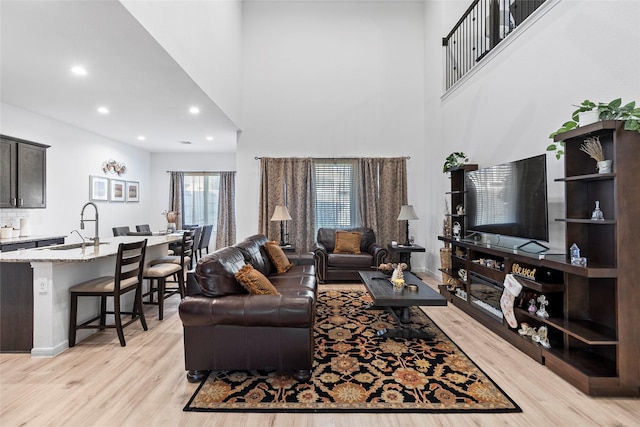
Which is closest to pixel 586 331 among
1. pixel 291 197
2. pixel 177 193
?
pixel 291 197

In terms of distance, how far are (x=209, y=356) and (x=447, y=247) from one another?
405 centimetres

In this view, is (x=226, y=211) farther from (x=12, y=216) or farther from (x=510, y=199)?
(x=510, y=199)

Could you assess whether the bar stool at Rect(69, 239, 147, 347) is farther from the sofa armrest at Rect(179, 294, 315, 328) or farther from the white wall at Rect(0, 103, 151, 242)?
the white wall at Rect(0, 103, 151, 242)

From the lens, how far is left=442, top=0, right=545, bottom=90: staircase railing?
4129 mm

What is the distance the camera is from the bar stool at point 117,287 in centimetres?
294

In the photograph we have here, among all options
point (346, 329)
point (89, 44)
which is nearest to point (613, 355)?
point (346, 329)

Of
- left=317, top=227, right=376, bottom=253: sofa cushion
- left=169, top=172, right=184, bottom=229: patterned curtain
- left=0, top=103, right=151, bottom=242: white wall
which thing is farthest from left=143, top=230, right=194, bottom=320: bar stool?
left=169, top=172, right=184, bottom=229: patterned curtain

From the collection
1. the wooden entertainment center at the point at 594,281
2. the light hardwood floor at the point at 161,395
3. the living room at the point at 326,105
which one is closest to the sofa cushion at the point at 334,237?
the living room at the point at 326,105

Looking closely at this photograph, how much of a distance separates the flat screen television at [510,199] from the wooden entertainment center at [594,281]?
0.34 m

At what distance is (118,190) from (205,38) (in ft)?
15.6

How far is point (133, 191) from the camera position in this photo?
8117mm

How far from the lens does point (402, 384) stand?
2307mm

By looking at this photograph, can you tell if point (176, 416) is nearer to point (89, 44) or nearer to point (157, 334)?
point (157, 334)

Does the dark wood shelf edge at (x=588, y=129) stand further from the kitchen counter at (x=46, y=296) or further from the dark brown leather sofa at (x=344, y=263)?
the kitchen counter at (x=46, y=296)
